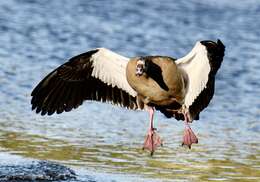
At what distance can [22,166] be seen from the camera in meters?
11.5

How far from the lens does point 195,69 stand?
11.4 m

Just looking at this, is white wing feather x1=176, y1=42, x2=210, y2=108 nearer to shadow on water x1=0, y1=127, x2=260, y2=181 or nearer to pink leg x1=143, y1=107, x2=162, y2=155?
pink leg x1=143, y1=107, x2=162, y2=155

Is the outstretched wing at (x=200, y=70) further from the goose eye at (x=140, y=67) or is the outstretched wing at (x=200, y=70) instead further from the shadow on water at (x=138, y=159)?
the shadow on water at (x=138, y=159)

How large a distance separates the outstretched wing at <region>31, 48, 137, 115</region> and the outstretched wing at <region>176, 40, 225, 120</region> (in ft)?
2.87

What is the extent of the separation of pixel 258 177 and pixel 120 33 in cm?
987

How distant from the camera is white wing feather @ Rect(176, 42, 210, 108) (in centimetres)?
1120

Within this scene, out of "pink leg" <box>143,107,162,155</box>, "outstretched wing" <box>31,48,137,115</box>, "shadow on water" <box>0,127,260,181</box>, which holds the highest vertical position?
"outstretched wing" <box>31,48,137,115</box>

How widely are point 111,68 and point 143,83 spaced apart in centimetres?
82

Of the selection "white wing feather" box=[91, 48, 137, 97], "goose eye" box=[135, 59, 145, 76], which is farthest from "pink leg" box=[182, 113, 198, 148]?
"white wing feather" box=[91, 48, 137, 97]

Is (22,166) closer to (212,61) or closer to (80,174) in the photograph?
(80,174)

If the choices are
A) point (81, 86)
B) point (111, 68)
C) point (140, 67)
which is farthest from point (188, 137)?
point (81, 86)

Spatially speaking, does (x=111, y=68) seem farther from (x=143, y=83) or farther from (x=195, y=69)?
(x=195, y=69)

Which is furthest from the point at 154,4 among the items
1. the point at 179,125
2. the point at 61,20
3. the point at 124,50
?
the point at 179,125

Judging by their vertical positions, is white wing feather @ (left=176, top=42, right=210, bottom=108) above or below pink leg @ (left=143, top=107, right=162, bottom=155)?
above
